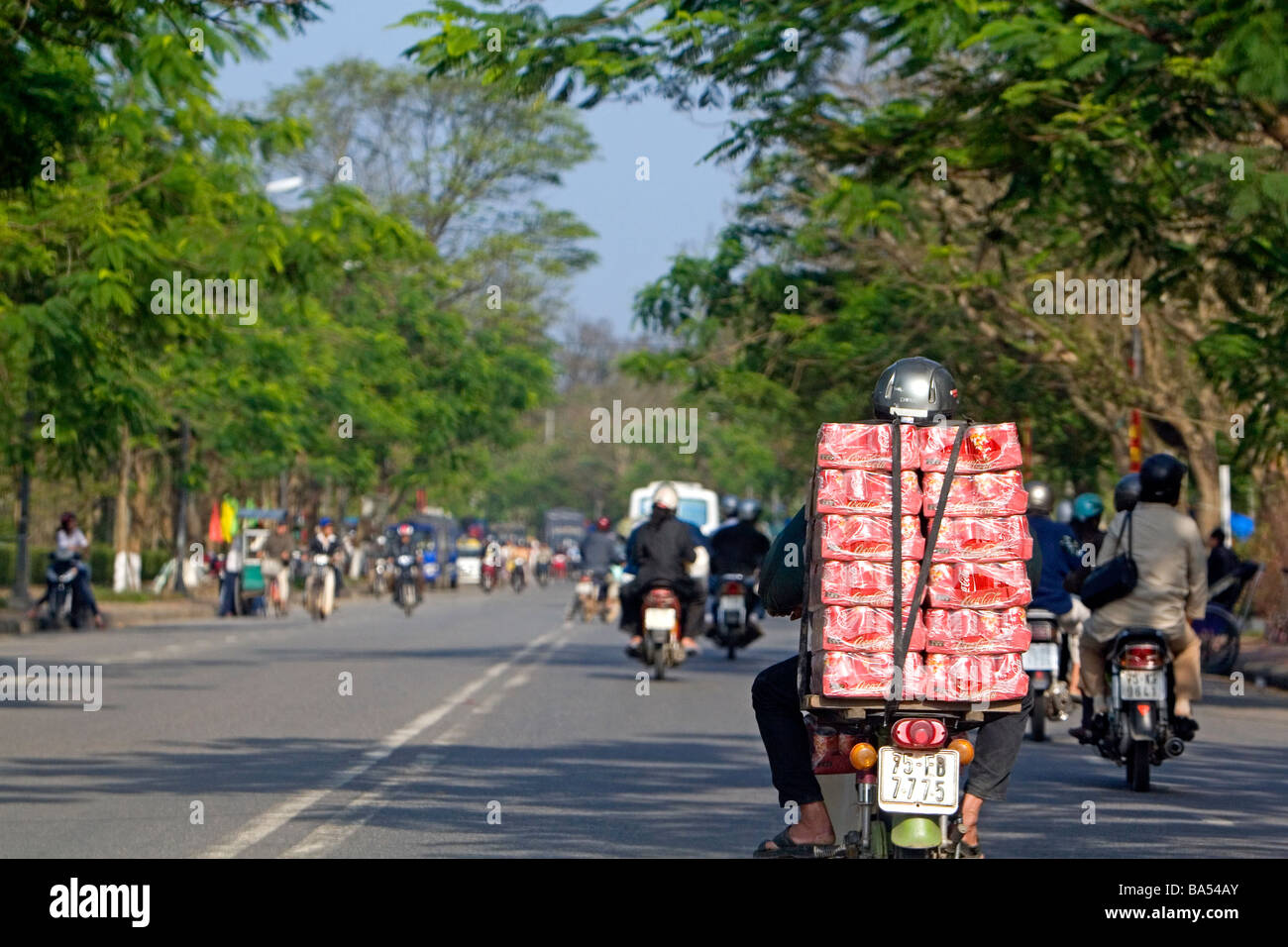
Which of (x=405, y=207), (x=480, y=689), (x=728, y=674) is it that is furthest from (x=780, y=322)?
(x=405, y=207)

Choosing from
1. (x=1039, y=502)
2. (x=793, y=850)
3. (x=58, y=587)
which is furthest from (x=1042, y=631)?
(x=58, y=587)

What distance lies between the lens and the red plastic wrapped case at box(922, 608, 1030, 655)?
21.0 ft

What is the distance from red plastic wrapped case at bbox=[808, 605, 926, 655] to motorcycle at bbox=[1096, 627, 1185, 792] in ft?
18.0

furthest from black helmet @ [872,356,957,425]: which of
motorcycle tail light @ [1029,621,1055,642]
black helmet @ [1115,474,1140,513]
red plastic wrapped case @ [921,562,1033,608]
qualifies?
motorcycle tail light @ [1029,621,1055,642]

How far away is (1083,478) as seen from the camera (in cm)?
3988

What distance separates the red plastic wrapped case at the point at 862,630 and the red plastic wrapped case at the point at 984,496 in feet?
1.08

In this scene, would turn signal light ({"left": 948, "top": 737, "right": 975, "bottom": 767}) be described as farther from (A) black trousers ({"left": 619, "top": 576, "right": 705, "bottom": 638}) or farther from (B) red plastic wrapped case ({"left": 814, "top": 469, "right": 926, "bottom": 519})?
(A) black trousers ({"left": 619, "top": 576, "right": 705, "bottom": 638})

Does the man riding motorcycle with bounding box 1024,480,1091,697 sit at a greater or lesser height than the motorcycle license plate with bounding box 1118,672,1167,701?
greater

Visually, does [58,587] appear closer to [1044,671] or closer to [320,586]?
[320,586]

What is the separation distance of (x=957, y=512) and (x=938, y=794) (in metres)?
0.83

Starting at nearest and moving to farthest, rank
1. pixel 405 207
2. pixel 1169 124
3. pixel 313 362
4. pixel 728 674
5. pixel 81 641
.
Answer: pixel 1169 124
pixel 728 674
pixel 81 641
pixel 313 362
pixel 405 207

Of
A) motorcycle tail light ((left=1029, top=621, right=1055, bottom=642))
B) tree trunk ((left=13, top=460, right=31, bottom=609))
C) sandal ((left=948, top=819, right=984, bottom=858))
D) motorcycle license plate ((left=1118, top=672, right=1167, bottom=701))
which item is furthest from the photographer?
tree trunk ((left=13, top=460, right=31, bottom=609))
